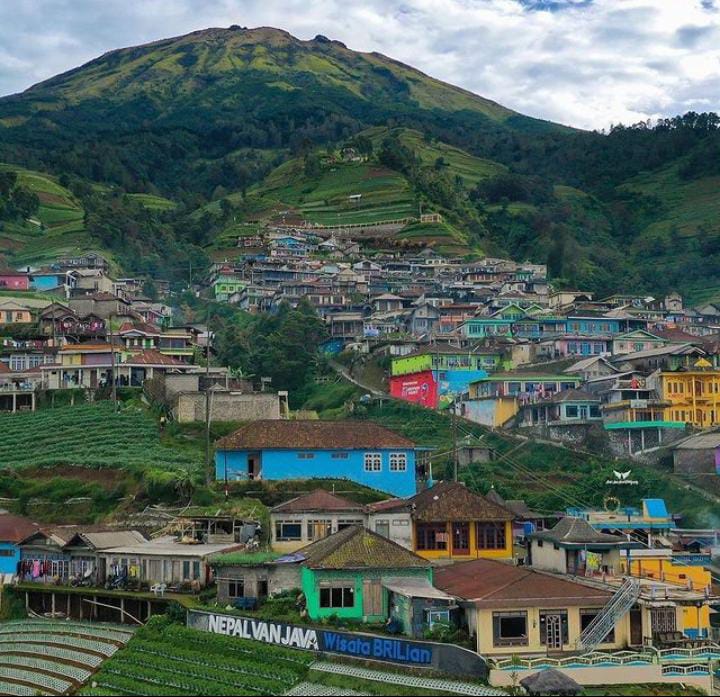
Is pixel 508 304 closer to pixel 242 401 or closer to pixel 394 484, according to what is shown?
pixel 242 401

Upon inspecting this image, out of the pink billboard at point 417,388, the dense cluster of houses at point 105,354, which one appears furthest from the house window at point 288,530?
the pink billboard at point 417,388

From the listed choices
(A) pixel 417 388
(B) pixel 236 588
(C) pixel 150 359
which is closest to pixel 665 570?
(B) pixel 236 588

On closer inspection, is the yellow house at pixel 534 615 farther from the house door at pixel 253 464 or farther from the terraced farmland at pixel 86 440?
the terraced farmland at pixel 86 440

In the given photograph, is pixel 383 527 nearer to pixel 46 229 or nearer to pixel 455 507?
pixel 455 507

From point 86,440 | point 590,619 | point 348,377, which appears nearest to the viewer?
point 590,619

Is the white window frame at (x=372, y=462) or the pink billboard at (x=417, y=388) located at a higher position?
the pink billboard at (x=417, y=388)
